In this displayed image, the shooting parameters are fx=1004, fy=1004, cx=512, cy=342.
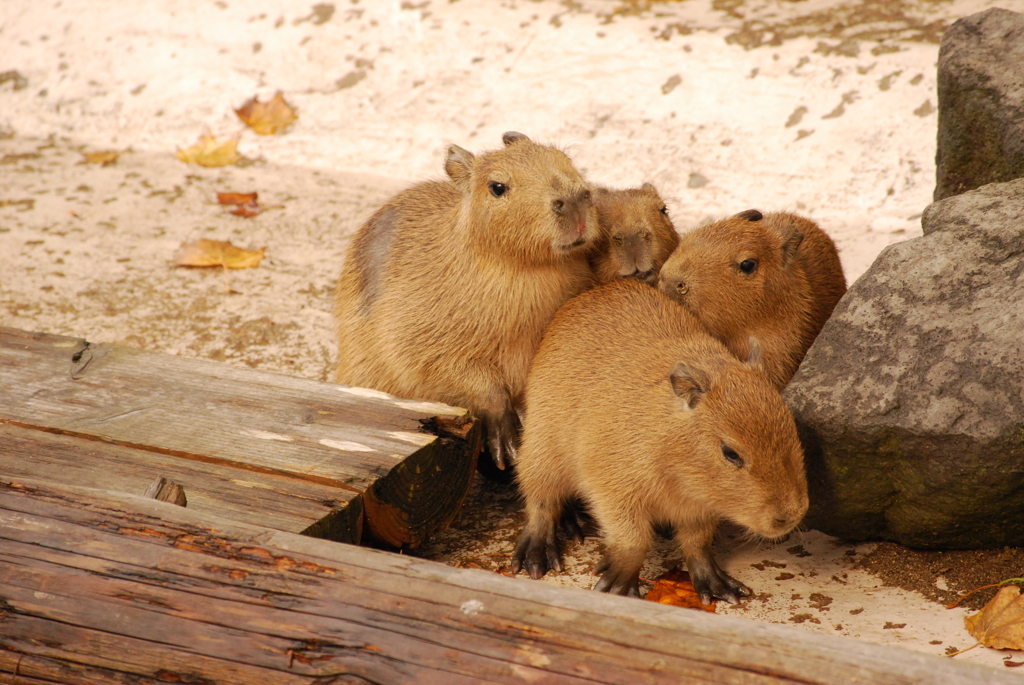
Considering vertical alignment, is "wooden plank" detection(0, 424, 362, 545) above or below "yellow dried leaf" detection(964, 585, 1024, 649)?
below

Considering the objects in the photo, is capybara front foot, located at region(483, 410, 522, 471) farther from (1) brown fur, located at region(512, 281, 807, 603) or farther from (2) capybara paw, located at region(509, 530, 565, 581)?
(2) capybara paw, located at region(509, 530, 565, 581)

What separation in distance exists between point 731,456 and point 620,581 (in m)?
0.63

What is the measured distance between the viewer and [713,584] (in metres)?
3.48

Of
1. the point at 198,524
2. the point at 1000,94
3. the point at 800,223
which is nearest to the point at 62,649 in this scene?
the point at 198,524

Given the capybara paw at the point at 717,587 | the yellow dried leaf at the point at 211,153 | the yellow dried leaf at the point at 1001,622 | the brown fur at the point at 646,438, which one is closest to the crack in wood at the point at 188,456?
the brown fur at the point at 646,438

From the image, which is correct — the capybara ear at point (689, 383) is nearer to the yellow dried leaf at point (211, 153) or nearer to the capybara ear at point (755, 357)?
the capybara ear at point (755, 357)

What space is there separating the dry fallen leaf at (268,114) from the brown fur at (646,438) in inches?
170

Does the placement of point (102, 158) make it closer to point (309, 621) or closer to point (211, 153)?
point (211, 153)

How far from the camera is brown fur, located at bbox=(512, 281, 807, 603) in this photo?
3.17 meters

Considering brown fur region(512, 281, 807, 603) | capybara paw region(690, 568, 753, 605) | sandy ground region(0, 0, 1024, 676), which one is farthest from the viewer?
sandy ground region(0, 0, 1024, 676)

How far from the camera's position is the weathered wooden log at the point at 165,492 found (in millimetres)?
3027

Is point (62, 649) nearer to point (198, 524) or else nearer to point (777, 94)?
point (198, 524)

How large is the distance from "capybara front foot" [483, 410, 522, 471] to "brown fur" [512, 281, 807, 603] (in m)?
0.17

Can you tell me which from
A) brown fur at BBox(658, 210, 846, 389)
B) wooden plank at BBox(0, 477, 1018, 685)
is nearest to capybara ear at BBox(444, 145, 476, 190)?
brown fur at BBox(658, 210, 846, 389)
